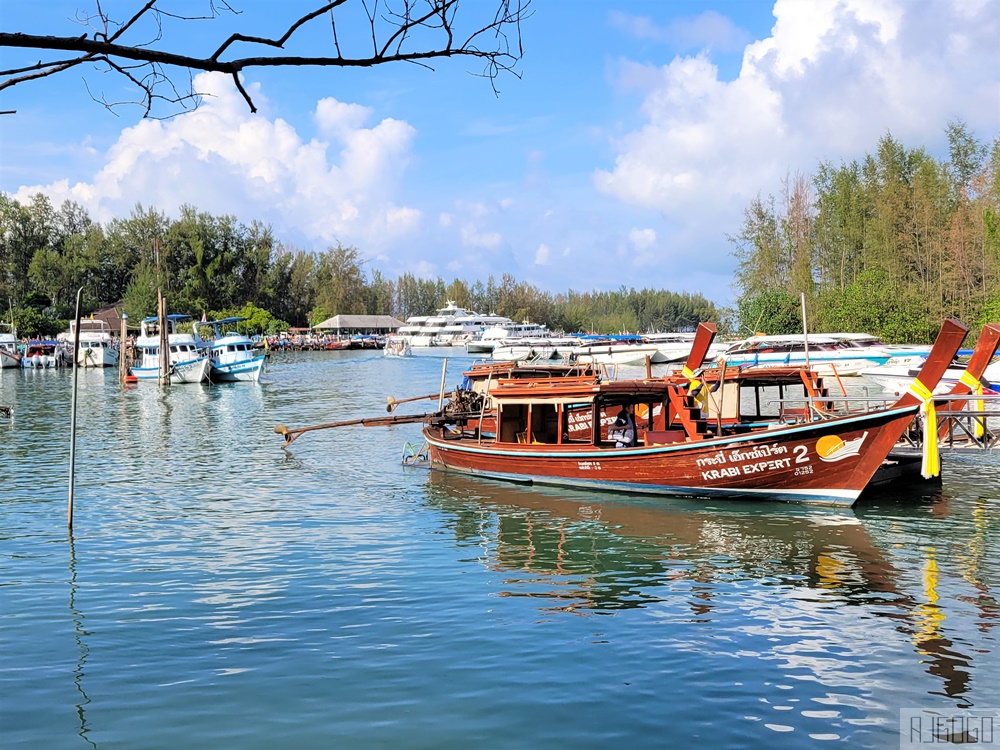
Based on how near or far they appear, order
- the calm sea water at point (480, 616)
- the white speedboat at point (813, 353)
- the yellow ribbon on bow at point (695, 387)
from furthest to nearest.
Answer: the white speedboat at point (813, 353)
the yellow ribbon on bow at point (695, 387)
the calm sea water at point (480, 616)

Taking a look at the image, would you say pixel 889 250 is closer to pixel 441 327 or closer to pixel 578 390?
pixel 578 390

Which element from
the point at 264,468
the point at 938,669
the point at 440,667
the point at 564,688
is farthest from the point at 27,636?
the point at 264,468

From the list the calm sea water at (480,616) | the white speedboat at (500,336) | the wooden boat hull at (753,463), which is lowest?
the calm sea water at (480,616)

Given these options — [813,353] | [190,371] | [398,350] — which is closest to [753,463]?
[813,353]

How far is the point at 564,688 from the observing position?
859 centimetres

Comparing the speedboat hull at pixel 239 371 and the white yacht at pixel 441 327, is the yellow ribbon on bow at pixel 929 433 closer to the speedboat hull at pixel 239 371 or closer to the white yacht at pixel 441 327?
the speedboat hull at pixel 239 371

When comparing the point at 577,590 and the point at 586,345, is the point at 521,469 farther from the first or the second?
the point at 586,345

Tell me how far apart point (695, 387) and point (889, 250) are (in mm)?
41430

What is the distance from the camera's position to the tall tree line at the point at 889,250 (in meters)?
50.8

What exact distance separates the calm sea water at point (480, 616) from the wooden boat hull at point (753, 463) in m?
0.44

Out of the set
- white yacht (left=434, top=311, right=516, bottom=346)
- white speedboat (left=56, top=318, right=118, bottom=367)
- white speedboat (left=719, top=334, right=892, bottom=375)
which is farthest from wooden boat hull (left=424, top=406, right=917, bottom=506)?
white yacht (left=434, top=311, right=516, bottom=346)

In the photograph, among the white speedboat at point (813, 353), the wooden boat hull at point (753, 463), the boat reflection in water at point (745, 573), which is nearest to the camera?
the boat reflection in water at point (745, 573)

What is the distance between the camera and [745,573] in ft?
41.3

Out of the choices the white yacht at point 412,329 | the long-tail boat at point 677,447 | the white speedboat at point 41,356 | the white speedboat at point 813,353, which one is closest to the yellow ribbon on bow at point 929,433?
the long-tail boat at point 677,447
